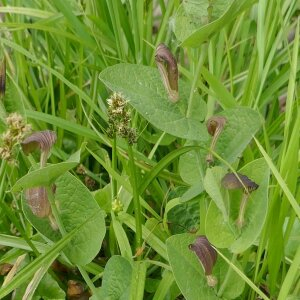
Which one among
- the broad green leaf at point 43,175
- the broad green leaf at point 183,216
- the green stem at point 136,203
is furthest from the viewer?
the broad green leaf at point 183,216

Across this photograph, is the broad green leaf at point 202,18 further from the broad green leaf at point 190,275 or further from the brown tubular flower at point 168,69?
the broad green leaf at point 190,275

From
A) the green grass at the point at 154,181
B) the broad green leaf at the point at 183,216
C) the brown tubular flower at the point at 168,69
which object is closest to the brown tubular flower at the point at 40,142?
the green grass at the point at 154,181

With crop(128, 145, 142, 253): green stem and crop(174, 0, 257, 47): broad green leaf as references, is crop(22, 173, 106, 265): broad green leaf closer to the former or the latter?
crop(128, 145, 142, 253): green stem

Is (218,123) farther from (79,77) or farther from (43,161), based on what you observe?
(79,77)

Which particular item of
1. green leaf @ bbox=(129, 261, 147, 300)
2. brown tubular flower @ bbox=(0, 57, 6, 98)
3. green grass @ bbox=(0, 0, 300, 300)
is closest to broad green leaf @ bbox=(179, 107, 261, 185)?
green grass @ bbox=(0, 0, 300, 300)

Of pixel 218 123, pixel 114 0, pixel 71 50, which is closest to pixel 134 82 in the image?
pixel 218 123

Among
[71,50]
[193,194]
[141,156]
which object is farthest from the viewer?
[71,50]
